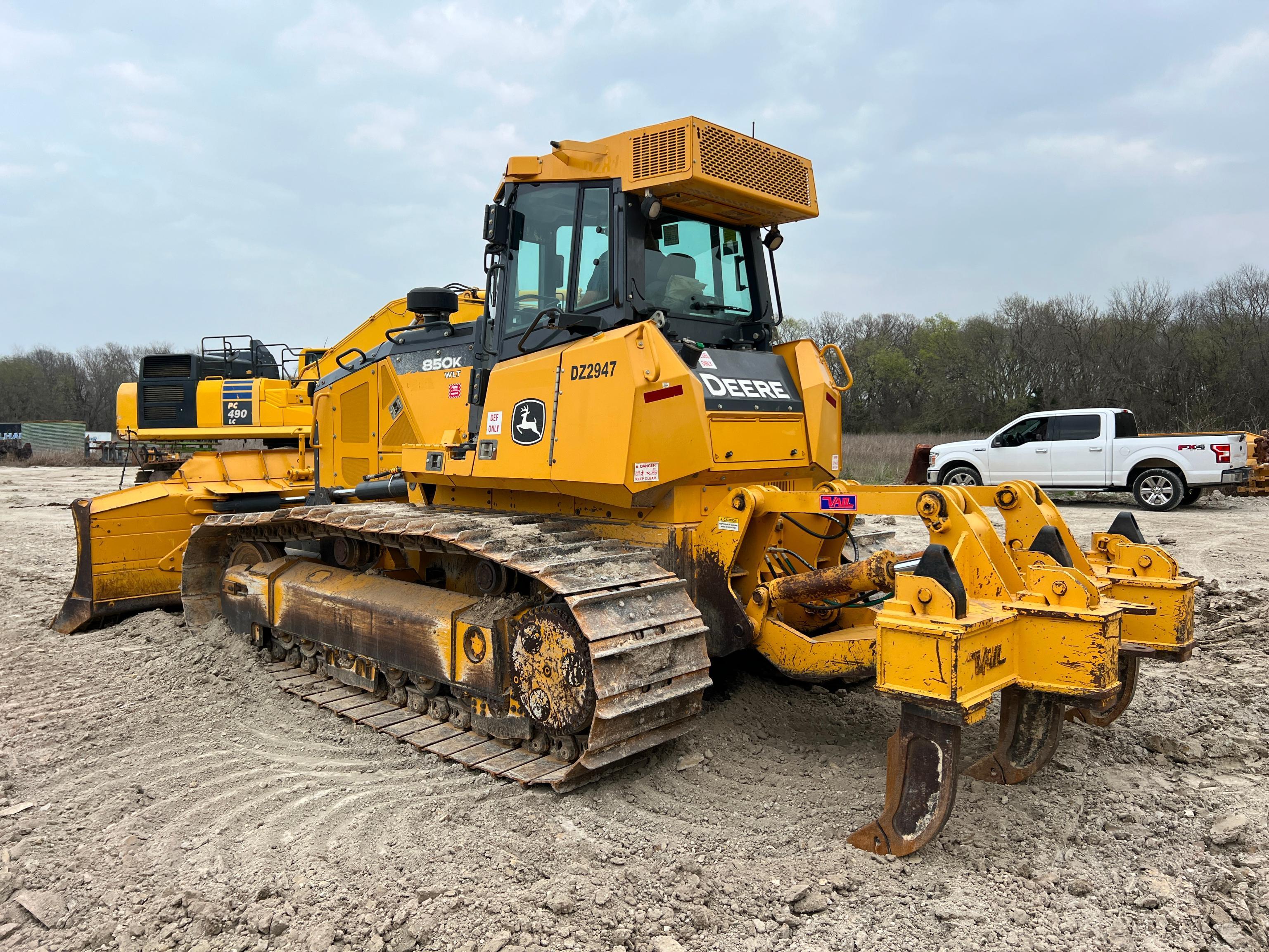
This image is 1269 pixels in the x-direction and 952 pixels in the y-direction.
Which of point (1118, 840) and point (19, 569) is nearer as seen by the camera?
point (1118, 840)

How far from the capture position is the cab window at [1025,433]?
16.6 m

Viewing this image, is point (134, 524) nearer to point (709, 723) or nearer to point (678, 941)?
point (709, 723)

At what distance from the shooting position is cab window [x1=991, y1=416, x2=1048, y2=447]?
54.4ft

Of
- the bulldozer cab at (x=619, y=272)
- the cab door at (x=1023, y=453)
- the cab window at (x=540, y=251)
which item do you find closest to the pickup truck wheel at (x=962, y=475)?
the cab door at (x=1023, y=453)

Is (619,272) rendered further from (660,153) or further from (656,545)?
(656,545)

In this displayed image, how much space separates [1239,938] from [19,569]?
37.6 feet

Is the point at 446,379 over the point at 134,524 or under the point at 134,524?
over

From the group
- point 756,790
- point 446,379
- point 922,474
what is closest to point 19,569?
point 446,379

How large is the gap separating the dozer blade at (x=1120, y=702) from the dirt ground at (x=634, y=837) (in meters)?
0.13

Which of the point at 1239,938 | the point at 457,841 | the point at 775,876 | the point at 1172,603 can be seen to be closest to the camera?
the point at 1239,938

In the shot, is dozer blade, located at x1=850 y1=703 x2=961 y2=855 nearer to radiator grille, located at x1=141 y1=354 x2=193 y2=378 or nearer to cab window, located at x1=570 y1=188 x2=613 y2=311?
cab window, located at x1=570 y1=188 x2=613 y2=311

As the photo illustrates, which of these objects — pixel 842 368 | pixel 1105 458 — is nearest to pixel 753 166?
pixel 842 368

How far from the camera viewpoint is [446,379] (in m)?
5.61

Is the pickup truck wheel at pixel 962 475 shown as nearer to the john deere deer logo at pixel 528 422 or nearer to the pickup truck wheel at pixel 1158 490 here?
the pickup truck wheel at pixel 1158 490
